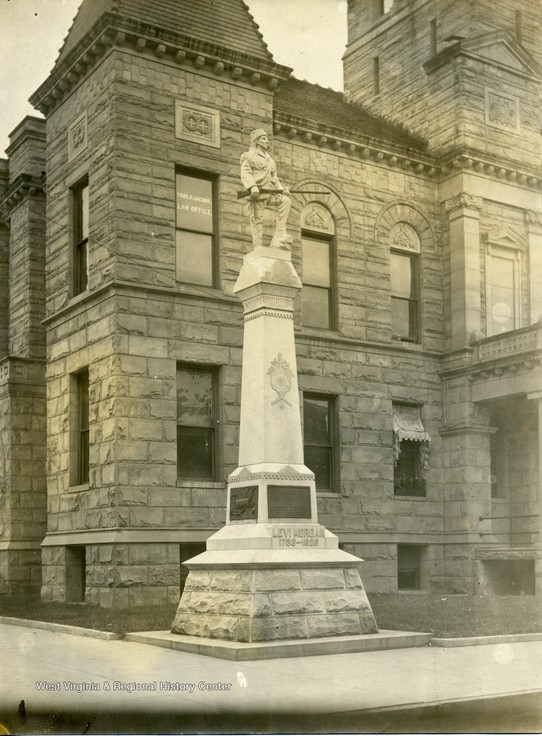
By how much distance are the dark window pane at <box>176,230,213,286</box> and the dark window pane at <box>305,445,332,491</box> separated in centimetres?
475

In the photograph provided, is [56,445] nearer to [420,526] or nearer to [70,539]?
[70,539]

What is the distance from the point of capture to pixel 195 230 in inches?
869

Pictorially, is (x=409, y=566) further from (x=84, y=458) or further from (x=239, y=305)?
(x=84, y=458)

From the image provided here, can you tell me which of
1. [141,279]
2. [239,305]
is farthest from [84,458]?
[239,305]

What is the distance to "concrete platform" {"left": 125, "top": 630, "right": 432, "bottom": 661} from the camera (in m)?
11.6

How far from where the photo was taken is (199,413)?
21.5m

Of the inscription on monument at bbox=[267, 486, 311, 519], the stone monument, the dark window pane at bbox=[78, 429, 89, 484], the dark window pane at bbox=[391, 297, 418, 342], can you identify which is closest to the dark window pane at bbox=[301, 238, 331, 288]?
the dark window pane at bbox=[391, 297, 418, 342]

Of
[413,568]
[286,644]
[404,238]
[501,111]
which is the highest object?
[501,111]

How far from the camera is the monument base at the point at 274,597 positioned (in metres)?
12.4

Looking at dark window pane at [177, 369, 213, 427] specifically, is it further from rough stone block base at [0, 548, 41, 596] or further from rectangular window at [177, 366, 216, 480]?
rough stone block base at [0, 548, 41, 596]

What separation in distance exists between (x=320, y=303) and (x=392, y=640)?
12.6m

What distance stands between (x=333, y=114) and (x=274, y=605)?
17.1m

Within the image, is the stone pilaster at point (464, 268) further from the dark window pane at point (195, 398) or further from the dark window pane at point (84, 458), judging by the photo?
the dark window pane at point (84, 458)

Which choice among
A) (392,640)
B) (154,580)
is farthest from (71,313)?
(392,640)
